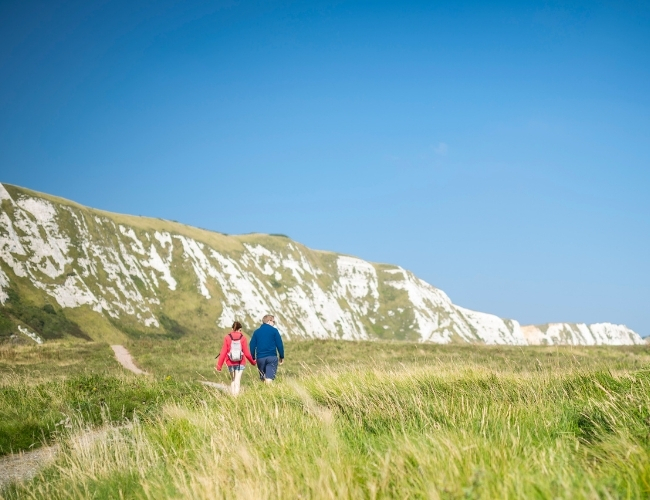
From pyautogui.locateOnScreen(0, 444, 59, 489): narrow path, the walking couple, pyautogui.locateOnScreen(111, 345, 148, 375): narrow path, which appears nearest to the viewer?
pyautogui.locateOnScreen(0, 444, 59, 489): narrow path

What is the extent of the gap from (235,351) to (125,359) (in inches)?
769

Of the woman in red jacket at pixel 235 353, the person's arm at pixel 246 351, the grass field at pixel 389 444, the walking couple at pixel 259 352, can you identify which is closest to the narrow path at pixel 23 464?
the grass field at pixel 389 444

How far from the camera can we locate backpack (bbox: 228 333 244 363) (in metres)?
15.6

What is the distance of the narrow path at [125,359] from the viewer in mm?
27219

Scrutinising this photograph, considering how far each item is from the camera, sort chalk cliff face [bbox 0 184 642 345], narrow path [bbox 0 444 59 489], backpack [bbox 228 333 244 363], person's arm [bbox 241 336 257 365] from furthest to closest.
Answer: chalk cliff face [bbox 0 184 642 345]
backpack [bbox 228 333 244 363]
person's arm [bbox 241 336 257 365]
narrow path [bbox 0 444 59 489]

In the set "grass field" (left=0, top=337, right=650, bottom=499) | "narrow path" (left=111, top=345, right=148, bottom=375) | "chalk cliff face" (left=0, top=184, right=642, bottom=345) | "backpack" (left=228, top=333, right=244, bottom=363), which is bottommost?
"narrow path" (left=111, top=345, right=148, bottom=375)

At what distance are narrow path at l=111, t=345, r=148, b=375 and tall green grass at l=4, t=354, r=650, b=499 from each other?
19.0m

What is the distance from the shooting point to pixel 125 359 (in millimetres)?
32219

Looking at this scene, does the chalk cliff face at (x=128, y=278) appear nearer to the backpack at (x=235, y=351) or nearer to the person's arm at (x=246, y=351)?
the backpack at (x=235, y=351)

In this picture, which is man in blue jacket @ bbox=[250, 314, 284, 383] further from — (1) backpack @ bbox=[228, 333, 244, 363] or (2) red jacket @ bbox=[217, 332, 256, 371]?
(1) backpack @ bbox=[228, 333, 244, 363]

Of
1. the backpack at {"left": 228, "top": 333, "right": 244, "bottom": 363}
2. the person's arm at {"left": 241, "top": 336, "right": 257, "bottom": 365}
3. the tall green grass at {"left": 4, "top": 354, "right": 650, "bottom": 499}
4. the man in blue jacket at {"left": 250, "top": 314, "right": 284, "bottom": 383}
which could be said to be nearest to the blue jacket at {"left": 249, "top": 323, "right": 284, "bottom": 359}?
the man in blue jacket at {"left": 250, "top": 314, "right": 284, "bottom": 383}

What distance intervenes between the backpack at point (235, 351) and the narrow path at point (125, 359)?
1069 cm

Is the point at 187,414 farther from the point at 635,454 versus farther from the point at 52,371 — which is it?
the point at 52,371

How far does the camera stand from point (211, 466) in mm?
5062
